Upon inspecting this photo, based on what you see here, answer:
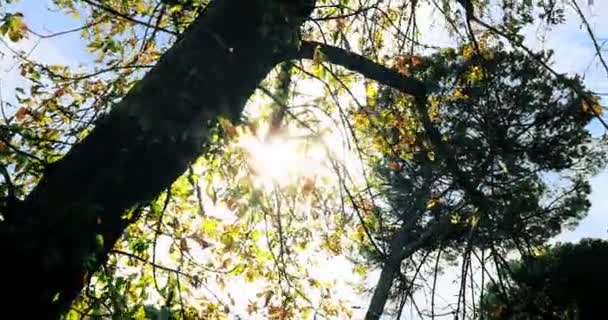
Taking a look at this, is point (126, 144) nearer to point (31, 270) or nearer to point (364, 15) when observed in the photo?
point (31, 270)

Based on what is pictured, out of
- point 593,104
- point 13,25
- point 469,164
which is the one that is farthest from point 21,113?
point 593,104

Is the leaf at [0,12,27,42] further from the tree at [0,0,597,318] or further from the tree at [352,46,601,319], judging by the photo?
the tree at [352,46,601,319]

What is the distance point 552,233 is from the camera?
16953mm

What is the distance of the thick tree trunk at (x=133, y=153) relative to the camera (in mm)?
1804

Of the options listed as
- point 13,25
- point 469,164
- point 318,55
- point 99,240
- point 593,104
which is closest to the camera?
point 99,240

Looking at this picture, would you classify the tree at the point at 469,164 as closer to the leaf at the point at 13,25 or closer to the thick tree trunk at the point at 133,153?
the thick tree trunk at the point at 133,153

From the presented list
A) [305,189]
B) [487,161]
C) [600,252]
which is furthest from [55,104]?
[600,252]

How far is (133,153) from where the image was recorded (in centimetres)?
201

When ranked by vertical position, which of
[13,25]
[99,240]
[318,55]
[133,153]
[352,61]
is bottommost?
[99,240]

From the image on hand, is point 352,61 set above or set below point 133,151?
above

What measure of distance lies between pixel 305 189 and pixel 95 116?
138 cm

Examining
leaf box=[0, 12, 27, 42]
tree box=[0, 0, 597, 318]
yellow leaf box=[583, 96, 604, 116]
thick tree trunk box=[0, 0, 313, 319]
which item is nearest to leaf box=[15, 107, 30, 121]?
leaf box=[0, 12, 27, 42]

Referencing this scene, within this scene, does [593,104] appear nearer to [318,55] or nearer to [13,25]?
[318,55]

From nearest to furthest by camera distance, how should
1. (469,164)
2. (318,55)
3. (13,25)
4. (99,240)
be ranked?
(99,240) → (318,55) → (13,25) → (469,164)
